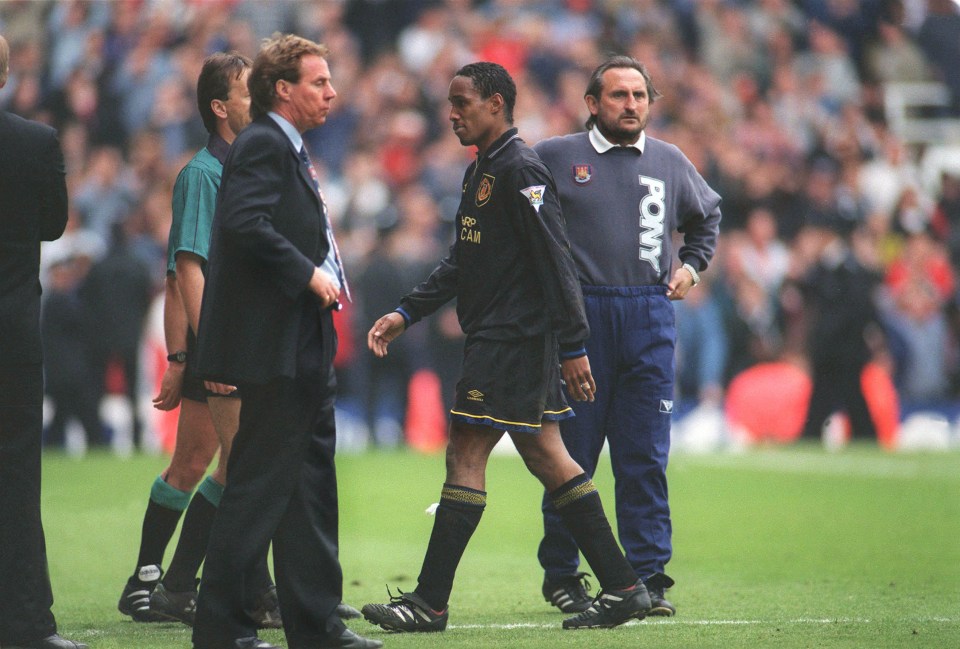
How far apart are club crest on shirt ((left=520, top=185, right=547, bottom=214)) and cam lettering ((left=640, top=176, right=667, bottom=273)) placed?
3.35 feet

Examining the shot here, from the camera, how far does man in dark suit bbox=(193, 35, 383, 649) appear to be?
16.6ft

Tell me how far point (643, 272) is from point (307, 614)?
93.4 inches

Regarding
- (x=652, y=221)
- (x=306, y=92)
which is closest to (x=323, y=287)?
(x=306, y=92)

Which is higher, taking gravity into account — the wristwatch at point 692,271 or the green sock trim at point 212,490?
the wristwatch at point 692,271

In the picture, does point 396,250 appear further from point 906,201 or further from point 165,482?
point 165,482

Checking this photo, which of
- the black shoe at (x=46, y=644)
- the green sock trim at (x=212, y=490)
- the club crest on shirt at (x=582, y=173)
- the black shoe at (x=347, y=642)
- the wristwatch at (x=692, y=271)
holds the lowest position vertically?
the black shoe at (x=46, y=644)

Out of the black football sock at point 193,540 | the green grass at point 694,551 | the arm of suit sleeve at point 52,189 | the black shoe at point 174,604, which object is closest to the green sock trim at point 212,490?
the black football sock at point 193,540

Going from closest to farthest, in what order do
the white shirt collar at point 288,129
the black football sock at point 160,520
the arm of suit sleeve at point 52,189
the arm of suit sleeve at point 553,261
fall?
the white shirt collar at point 288,129, the arm of suit sleeve at point 52,189, the arm of suit sleeve at point 553,261, the black football sock at point 160,520

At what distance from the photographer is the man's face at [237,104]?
245 inches

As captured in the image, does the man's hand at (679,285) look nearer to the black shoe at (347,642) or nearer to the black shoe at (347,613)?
the black shoe at (347,613)

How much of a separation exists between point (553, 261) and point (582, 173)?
1089mm

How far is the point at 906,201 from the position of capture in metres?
19.8

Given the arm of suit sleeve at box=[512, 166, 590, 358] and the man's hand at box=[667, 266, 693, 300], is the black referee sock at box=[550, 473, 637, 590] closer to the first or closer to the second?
the arm of suit sleeve at box=[512, 166, 590, 358]

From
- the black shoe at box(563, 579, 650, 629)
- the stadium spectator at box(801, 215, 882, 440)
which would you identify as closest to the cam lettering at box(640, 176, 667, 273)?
the black shoe at box(563, 579, 650, 629)
